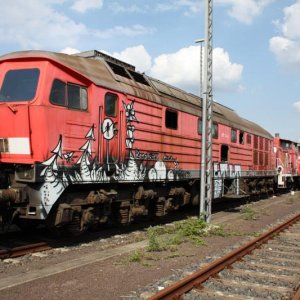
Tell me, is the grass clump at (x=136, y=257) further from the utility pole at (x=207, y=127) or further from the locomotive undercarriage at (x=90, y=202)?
the utility pole at (x=207, y=127)

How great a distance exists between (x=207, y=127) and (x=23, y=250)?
245 inches

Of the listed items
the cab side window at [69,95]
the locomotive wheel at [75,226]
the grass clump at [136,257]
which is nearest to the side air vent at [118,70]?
the cab side window at [69,95]

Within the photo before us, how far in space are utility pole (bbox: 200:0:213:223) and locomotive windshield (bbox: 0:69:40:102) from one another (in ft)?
16.8

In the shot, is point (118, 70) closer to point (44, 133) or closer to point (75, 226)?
point (44, 133)

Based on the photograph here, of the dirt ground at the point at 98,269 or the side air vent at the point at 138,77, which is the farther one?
the side air vent at the point at 138,77

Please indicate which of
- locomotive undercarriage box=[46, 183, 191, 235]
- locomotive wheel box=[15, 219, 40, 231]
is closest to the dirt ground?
locomotive undercarriage box=[46, 183, 191, 235]

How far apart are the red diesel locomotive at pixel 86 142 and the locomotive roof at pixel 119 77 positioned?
1.3 inches

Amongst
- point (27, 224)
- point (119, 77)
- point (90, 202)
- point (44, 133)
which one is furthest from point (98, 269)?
point (119, 77)

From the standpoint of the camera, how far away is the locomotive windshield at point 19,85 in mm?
8844

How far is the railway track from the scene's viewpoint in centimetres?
608

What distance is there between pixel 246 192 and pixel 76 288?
14.0m

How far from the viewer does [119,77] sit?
35.9 ft

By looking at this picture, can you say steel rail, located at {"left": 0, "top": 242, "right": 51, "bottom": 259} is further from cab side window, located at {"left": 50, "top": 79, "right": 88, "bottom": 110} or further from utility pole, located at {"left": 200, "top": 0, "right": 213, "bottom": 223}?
utility pole, located at {"left": 200, "top": 0, "right": 213, "bottom": 223}

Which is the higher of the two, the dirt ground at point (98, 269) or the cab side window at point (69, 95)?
the cab side window at point (69, 95)
